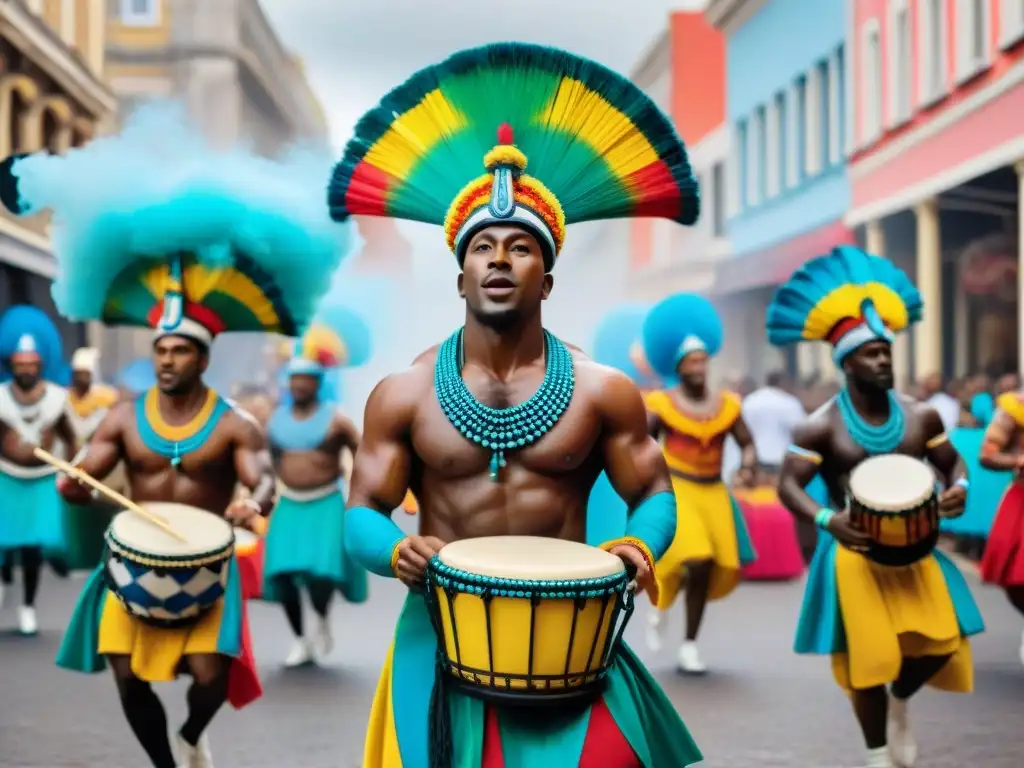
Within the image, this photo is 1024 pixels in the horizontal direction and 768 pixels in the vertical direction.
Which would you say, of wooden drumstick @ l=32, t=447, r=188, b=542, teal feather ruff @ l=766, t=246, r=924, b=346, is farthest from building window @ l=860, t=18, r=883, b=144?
wooden drumstick @ l=32, t=447, r=188, b=542

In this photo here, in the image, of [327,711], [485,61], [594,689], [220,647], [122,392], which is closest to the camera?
[594,689]

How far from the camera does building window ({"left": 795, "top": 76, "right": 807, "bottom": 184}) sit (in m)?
29.5

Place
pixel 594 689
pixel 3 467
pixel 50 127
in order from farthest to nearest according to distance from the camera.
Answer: pixel 50 127, pixel 3 467, pixel 594 689

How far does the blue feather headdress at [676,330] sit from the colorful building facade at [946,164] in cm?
792

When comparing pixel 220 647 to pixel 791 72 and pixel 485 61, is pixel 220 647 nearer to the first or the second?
pixel 485 61

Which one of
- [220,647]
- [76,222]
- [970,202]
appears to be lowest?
[220,647]

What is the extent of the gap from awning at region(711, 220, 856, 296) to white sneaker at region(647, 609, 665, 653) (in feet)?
46.1

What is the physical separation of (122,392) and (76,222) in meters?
11.7

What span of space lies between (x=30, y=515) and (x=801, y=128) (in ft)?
69.1

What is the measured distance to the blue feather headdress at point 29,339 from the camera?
11.8 metres

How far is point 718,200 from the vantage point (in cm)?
3750

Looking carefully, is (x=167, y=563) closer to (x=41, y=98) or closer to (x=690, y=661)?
(x=690, y=661)

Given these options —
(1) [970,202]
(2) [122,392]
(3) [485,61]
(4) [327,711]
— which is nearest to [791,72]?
(1) [970,202]

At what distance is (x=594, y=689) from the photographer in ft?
13.6
